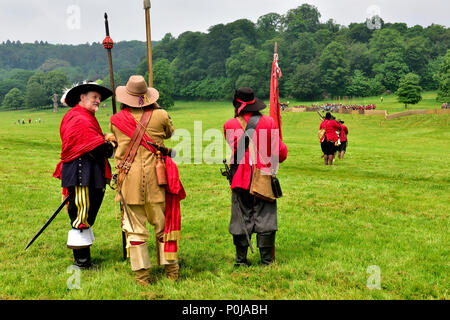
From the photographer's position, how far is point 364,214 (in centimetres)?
954

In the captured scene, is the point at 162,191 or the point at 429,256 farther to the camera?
the point at 429,256

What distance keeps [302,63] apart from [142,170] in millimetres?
122011

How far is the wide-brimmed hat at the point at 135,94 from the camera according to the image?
5.42 meters

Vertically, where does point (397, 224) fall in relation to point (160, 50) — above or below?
below

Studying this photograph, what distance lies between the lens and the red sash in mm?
5406

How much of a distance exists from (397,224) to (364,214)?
1.01 m

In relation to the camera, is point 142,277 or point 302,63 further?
point 302,63

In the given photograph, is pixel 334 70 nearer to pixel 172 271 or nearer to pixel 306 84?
pixel 306 84

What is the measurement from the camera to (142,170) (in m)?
5.42

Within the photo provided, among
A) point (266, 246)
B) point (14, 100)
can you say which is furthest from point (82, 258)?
point (14, 100)

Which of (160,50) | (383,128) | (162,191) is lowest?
(383,128)
